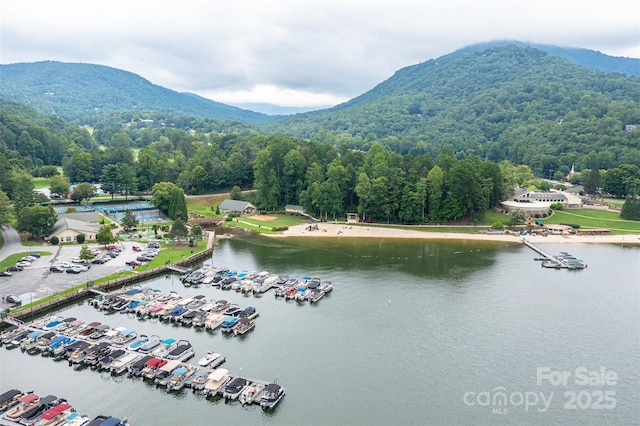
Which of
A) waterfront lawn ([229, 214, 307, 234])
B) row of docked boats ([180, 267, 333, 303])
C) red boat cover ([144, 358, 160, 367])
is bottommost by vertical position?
red boat cover ([144, 358, 160, 367])

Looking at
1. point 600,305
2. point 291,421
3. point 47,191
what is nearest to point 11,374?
point 291,421

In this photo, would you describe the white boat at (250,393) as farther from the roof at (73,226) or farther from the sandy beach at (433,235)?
the sandy beach at (433,235)

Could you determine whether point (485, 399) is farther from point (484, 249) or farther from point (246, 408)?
point (484, 249)

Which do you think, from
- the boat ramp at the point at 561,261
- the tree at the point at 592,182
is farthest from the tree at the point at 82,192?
the tree at the point at 592,182

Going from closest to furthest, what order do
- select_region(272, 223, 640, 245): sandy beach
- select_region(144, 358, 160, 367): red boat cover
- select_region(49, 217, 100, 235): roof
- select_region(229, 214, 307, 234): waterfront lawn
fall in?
select_region(144, 358, 160, 367): red boat cover, select_region(49, 217, 100, 235): roof, select_region(272, 223, 640, 245): sandy beach, select_region(229, 214, 307, 234): waterfront lawn

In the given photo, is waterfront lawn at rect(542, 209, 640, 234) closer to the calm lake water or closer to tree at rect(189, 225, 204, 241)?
the calm lake water

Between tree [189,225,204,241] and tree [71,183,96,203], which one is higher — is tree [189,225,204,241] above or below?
below

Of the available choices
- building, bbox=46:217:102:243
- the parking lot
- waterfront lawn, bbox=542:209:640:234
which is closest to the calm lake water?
the parking lot
